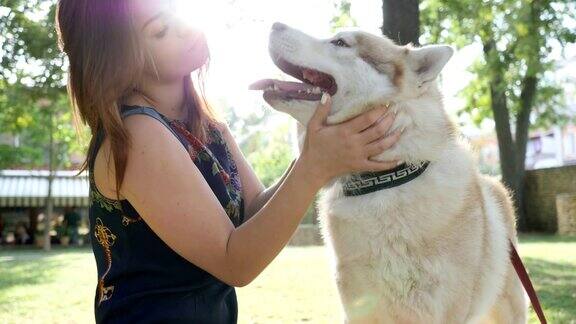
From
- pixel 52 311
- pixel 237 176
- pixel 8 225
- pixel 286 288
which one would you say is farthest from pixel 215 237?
pixel 8 225

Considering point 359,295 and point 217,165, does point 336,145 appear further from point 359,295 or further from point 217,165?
point 359,295

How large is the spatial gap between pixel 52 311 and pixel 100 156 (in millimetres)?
5333

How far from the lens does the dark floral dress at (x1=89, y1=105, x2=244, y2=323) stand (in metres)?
2.18

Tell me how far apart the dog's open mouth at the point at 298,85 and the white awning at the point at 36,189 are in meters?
25.2

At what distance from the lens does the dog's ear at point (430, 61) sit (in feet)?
8.84

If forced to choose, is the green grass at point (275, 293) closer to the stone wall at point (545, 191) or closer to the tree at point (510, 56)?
the tree at point (510, 56)

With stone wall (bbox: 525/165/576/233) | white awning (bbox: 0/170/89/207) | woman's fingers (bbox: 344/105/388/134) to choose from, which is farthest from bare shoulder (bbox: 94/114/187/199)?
white awning (bbox: 0/170/89/207)

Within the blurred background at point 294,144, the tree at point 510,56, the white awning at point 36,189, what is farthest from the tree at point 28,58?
the white awning at point 36,189

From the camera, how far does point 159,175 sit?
78.4 inches

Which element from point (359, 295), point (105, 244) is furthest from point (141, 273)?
point (359, 295)

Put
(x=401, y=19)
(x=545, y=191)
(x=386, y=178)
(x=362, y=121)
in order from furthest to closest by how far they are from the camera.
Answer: (x=545, y=191) < (x=401, y=19) < (x=386, y=178) < (x=362, y=121)

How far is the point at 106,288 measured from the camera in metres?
2.27

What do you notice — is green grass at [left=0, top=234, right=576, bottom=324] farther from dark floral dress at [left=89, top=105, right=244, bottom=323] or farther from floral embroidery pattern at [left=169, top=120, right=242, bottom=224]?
dark floral dress at [left=89, top=105, right=244, bottom=323]

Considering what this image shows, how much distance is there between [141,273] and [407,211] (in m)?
1.08
